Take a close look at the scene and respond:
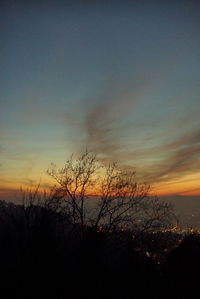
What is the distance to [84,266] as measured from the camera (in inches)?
707

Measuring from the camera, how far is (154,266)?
74.0ft

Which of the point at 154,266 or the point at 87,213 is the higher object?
the point at 87,213

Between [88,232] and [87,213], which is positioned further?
[87,213]

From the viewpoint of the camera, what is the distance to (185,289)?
60.8 feet

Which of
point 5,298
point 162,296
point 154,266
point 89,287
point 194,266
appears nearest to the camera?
point 5,298

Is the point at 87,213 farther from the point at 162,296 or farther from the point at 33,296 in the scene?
the point at 33,296

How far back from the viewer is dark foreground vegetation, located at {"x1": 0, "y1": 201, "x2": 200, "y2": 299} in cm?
1455

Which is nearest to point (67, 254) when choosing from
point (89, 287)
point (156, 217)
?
point (89, 287)

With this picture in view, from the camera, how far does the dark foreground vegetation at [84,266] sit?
1455cm

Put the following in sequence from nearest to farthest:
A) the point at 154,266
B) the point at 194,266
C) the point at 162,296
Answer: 1. the point at 162,296
2. the point at 194,266
3. the point at 154,266

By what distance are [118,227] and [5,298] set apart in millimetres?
17970

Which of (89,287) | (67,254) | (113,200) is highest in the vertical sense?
(113,200)

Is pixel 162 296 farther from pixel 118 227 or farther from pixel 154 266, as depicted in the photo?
pixel 118 227

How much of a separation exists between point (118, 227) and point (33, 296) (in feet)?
55.2
